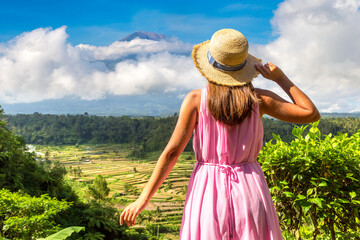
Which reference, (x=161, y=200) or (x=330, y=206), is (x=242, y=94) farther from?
(x=161, y=200)

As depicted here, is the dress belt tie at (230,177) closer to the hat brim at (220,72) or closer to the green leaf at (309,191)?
the hat brim at (220,72)

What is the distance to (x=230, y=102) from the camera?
1057mm

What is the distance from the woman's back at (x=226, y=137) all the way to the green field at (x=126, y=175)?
88.8 ft

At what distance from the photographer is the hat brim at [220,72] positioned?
3.55 ft

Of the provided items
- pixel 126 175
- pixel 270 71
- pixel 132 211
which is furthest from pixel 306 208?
pixel 126 175

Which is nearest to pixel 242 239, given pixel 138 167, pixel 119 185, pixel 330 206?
pixel 330 206

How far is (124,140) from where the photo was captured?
7494 cm

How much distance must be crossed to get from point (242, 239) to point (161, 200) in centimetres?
4357

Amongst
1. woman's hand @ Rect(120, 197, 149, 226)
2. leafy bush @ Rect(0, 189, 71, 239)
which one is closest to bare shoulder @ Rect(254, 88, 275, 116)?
woman's hand @ Rect(120, 197, 149, 226)

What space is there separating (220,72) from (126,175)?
5407 cm

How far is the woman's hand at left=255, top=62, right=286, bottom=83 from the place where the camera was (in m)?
1.14

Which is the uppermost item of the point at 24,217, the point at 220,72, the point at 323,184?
the point at 220,72

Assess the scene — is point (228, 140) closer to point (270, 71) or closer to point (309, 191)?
point (270, 71)

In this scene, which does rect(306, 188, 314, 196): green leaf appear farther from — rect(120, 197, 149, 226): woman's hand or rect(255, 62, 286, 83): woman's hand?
rect(120, 197, 149, 226): woman's hand
